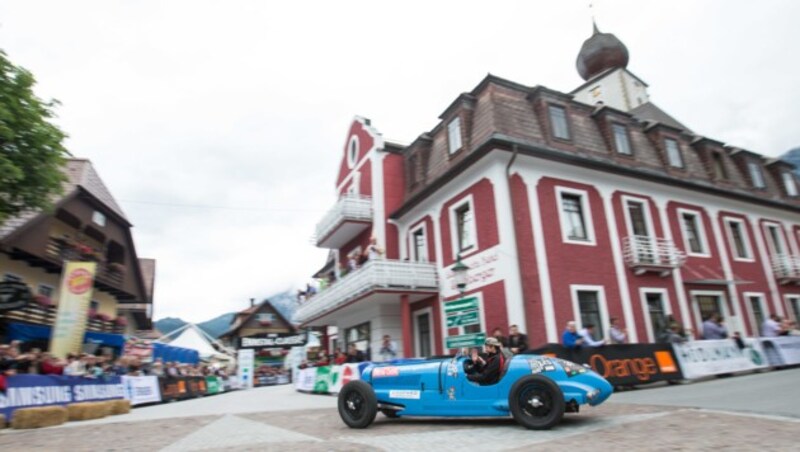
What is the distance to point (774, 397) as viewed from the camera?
25.8 feet

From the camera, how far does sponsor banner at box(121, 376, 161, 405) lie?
16.6m

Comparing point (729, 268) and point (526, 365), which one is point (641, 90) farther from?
point (526, 365)

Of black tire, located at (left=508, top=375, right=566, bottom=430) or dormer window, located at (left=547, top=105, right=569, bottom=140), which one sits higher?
dormer window, located at (left=547, top=105, right=569, bottom=140)

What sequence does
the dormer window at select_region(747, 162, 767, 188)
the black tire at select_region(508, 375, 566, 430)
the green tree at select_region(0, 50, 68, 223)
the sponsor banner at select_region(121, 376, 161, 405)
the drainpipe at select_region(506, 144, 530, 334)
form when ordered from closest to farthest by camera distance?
1. the black tire at select_region(508, 375, 566, 430)
2. the green tree at select_region(0, 50, 68, 223)
3. the drainpipe at select_region(506, 144, 530, 334)
4. the sponsor banner at select_region(121, 376, 161, 405)
5. the dormer window at select_region(747, 162, 767, 188)

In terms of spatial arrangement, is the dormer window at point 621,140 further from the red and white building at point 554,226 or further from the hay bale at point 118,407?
the hay bale at point 118,407

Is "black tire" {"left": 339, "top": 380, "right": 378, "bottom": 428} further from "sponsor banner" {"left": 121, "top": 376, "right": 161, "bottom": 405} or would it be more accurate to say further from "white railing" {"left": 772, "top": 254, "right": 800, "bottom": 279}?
"white railing" {"left": 772, "top": 254, "right": 800, "bottom": 279}

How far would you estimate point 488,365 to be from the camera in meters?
7.11

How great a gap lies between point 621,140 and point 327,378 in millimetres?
14162

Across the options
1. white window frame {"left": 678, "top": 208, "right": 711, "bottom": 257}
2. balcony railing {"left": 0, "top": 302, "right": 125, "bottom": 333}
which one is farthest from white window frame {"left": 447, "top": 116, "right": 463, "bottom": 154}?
balcony railing {"left": 0, "top": 302, "right": 125, "bottom": 333}

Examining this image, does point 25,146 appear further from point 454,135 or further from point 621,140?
point 621,140

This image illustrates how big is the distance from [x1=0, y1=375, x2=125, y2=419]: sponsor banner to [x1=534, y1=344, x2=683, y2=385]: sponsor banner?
1200 cm

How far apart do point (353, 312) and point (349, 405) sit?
13591mm

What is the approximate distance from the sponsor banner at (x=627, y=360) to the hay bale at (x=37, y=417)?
10.8 meters

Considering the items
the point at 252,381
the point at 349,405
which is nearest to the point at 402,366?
the point at 349,405
